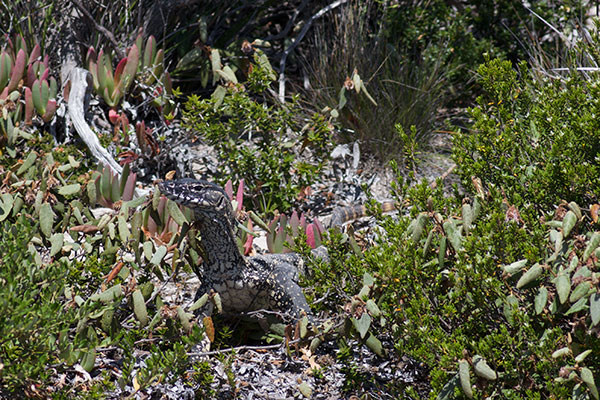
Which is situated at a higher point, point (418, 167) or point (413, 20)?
point (413, 20)

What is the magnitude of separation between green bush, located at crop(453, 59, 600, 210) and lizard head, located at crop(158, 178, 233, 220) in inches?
51.2

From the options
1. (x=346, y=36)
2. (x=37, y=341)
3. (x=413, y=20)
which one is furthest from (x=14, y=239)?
(x=413, y=20)

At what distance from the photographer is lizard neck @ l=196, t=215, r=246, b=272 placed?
375 cm

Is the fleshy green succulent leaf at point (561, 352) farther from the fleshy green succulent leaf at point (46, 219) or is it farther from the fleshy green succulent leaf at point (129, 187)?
the fleshy green succulent leaf at point (129, 187)

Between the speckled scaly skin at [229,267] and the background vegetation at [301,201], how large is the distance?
0.51ft

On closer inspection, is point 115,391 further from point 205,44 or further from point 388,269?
point 205,44

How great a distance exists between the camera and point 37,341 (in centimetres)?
304

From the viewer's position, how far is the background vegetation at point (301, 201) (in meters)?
3.08

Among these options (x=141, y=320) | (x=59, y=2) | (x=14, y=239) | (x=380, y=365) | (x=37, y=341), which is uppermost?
(x=59, y=2)

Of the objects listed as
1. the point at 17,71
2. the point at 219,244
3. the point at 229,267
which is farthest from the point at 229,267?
the point at 17,71

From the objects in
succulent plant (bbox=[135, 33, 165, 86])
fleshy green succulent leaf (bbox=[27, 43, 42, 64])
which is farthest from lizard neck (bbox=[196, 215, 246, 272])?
fleshy green succulent leaf (bbox=[27, 43, 42, 64])

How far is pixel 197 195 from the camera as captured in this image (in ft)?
11.7

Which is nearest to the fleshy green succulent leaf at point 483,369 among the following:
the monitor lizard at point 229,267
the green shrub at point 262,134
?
the monitor lizard at point 229,267

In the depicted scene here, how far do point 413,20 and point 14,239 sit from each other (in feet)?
16.6
